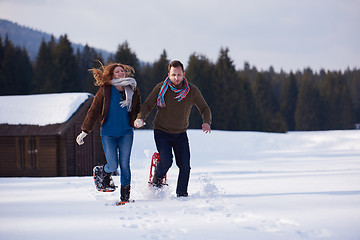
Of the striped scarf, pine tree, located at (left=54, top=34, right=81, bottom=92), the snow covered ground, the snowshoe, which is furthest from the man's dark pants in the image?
pine tree, located at (left=54, top=34, right=81, bottom=92)

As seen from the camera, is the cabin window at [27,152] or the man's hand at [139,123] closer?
the man's hand at [139,123]

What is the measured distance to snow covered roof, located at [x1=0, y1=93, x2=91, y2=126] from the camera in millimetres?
13055

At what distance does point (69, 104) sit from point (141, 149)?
853cm

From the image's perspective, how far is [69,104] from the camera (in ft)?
44.1

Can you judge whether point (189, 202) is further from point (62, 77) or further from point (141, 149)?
point (62, 77)

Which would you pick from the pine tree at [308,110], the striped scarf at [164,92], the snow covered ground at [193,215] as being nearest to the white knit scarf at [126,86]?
the striped scarf at [164,92]

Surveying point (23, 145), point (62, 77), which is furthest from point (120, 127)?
point (62, 77)

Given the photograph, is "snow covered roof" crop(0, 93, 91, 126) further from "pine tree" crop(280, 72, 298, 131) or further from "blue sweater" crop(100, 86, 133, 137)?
"pine tree" crop(280, 72, 298, 131)

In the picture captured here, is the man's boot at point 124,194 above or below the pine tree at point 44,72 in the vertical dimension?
below

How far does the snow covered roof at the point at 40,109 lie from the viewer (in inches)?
514

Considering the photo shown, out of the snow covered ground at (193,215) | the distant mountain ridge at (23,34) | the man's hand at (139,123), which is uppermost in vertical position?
the distant mountain ridge at (23,34)

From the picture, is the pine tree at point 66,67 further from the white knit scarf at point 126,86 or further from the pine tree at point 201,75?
the white knit scarf at point 126,86

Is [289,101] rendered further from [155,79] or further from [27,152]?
[27,152]

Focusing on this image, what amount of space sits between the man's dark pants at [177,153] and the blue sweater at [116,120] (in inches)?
21.2
